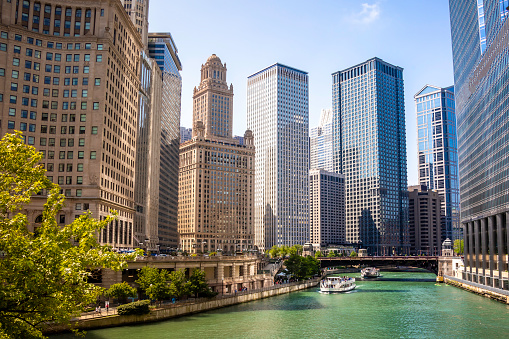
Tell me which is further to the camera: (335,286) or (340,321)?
(335,286)

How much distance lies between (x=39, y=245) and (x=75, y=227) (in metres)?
2.39

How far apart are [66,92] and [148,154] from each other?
2467 inches

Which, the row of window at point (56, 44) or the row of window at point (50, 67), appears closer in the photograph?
the row of window at point (50, 67)

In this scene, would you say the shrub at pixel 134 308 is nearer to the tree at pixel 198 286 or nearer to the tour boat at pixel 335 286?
the tree at pixel 198 286

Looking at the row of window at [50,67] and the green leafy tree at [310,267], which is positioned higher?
the row of window at [50,67]

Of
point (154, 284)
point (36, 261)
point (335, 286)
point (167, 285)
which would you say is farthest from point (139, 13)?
point (36, 261)

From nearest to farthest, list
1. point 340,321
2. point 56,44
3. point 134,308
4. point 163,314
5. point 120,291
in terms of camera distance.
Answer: point 134,308
point 163,314
point 120,291
point 340,321
point 56,44

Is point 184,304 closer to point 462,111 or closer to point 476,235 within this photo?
point 476,235

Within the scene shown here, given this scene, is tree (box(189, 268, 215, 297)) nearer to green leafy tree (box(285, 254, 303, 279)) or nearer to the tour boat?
the tour boat

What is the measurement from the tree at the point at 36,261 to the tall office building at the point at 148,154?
119406 millimetres

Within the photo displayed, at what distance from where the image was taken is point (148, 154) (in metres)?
172

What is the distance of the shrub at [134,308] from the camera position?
7700 cm

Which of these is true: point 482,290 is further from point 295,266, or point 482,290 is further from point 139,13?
point 139,13

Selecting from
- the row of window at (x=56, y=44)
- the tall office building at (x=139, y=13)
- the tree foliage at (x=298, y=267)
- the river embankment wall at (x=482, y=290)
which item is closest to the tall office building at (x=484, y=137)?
the river embankment wall at (x=482, y=290)
